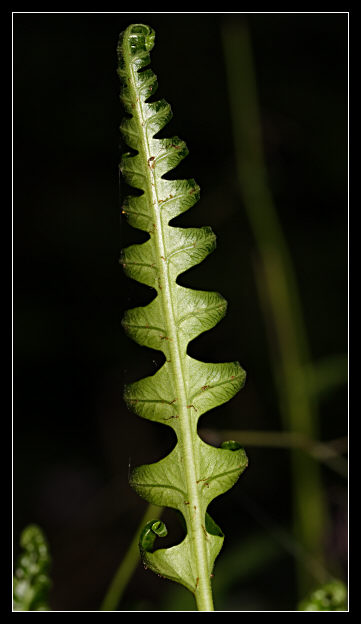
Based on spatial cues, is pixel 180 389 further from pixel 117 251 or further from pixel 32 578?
pixel 117 251

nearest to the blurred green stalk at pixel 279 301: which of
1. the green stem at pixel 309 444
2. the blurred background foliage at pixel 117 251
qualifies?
the green stem at pixel 309 444

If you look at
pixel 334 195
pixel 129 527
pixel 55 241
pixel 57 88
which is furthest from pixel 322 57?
pixel 129 527

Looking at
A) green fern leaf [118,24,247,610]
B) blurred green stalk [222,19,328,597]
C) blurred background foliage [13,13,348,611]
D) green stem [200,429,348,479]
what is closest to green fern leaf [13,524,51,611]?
green fern leaf [118,24,247,610]

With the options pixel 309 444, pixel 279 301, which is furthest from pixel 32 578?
pixel 279 301

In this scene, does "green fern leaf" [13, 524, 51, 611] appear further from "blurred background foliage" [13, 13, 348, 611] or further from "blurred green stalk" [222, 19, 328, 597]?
"blurred background foliage" [13, 13, 348, 611]

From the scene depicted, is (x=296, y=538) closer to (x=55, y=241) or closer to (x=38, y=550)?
(x=38, y=550)
